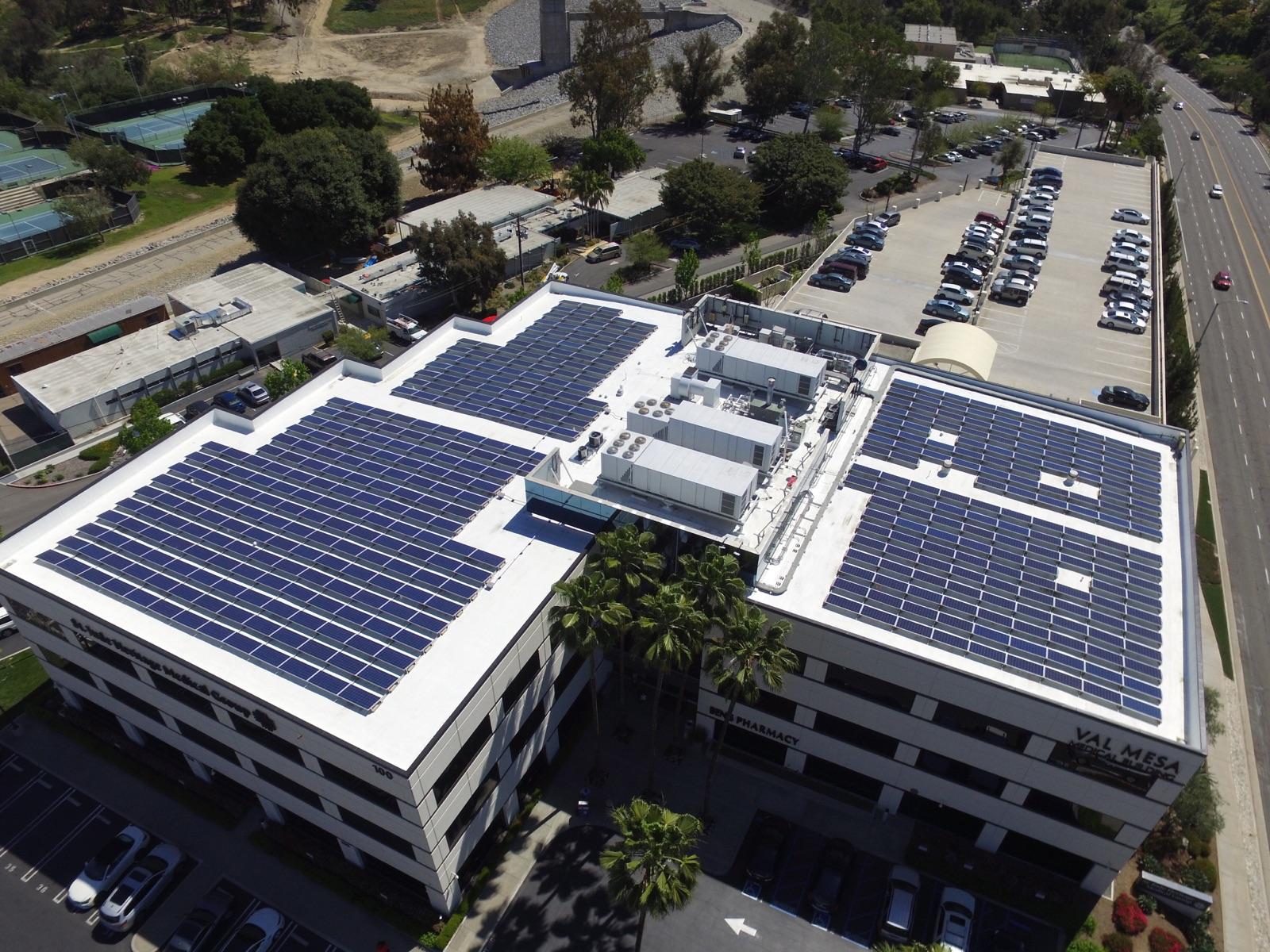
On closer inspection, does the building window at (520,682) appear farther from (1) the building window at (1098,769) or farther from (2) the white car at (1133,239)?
(2) the white car at (1133,239)

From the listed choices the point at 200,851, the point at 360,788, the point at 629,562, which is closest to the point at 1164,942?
the point at 629,562

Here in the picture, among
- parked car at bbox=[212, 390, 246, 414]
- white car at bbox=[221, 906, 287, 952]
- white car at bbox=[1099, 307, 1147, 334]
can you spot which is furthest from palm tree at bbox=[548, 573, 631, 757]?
white car at bbox=[1099, 307, 1147, 334]

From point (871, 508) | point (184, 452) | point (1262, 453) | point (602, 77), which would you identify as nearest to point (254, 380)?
point (184, 452)

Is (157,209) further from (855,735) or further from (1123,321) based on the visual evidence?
(1123,321)

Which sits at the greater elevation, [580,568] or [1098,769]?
[580,568]

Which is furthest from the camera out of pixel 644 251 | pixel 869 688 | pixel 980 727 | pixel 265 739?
pixel 644 251

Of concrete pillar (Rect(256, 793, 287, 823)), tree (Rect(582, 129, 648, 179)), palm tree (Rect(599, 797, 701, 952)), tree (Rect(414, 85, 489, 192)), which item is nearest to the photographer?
palm tree (Rect(599, 797, 701, 952))

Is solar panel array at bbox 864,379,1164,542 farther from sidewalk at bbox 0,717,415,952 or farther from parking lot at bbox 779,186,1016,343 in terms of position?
sidewalk at bbox 0,717,415,952
